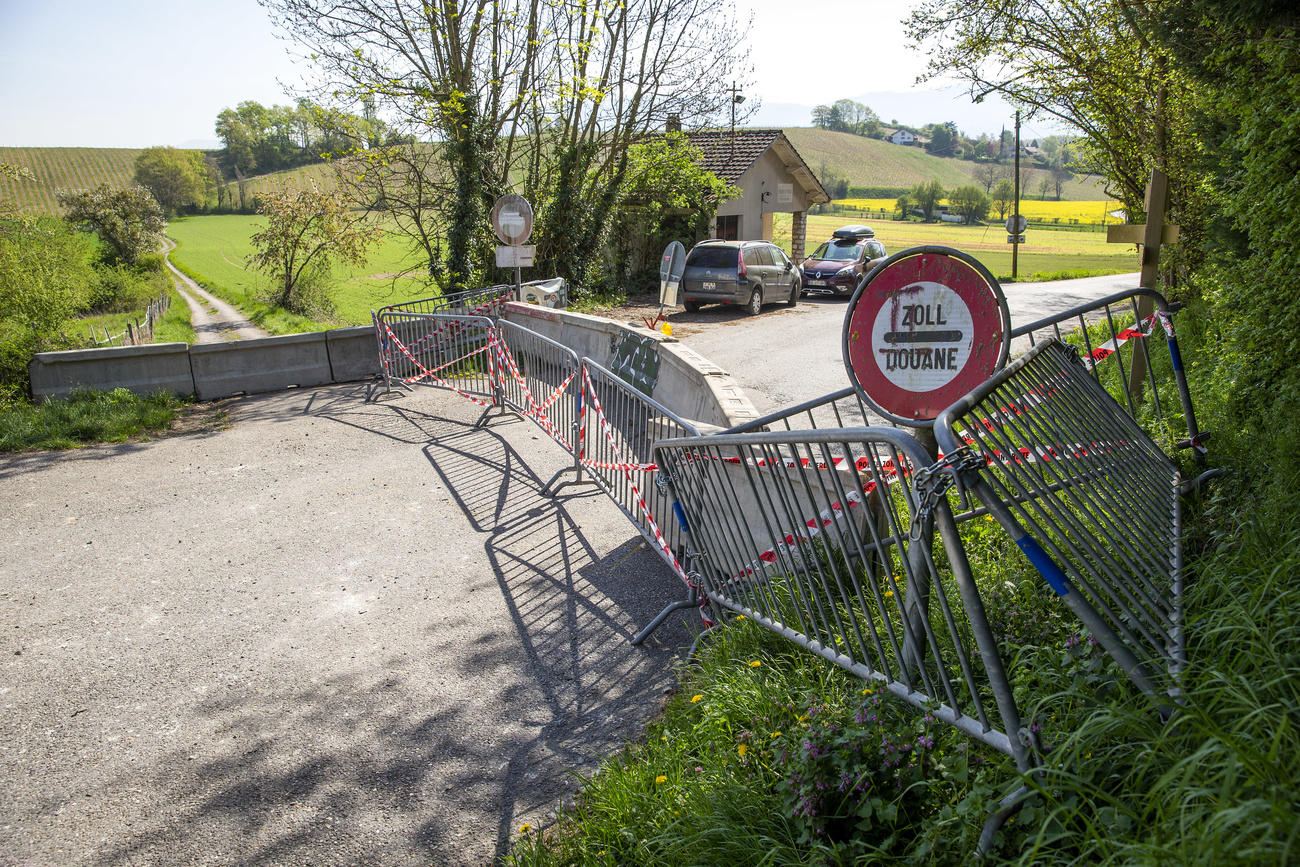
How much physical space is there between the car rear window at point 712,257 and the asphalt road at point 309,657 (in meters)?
13.5

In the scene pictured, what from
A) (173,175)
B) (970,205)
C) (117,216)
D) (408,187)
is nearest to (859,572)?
(408,187)

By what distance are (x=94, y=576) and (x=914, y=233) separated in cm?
8382

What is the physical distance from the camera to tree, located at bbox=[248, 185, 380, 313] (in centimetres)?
2462

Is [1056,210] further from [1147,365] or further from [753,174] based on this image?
[1147,365]

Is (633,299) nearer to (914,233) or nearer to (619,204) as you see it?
(619,204)

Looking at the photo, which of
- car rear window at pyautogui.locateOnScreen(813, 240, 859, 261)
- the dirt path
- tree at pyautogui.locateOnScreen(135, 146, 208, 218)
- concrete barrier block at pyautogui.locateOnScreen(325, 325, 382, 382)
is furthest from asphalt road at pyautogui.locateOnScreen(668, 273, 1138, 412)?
tree at pyautogui.locateOnScreen(135, 146, 208, 218)

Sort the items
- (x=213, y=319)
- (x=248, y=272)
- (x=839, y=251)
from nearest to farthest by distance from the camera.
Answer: (x=839, y=251) → (x=213, y=319) → (x=248, y=272)

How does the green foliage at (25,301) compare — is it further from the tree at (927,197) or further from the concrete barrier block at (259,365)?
the tree at (927,197)

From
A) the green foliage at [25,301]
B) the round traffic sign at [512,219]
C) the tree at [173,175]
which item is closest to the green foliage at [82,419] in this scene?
the green foliage at [25,301]

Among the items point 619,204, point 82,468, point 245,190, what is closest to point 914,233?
point 619,204

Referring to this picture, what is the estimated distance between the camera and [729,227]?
33188 mm

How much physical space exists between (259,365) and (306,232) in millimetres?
A: 15020

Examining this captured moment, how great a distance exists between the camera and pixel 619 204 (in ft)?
83.4

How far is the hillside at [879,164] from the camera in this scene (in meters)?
151
